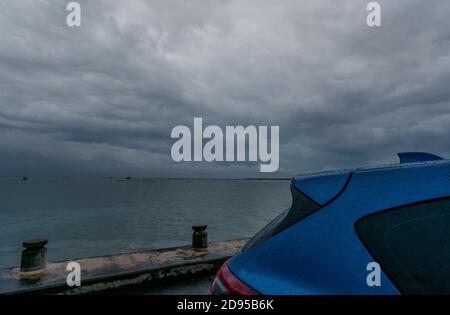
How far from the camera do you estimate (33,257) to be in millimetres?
5590

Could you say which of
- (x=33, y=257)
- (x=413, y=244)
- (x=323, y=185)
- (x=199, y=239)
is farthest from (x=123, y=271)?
(x=413, y=244)

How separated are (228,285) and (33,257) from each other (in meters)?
5.71

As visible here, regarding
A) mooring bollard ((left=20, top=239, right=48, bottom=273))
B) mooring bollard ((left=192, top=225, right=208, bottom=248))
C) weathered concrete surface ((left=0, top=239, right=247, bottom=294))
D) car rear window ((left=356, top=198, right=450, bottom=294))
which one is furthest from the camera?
mooring bollard ((left=192, top=225, right=208, bottom=248))

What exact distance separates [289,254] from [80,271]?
17.4 ft

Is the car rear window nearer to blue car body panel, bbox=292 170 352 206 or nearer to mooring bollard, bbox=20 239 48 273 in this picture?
blue car body panel, bbox=292 170 352 206

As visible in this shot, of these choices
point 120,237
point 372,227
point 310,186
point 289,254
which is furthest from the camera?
point 120,237

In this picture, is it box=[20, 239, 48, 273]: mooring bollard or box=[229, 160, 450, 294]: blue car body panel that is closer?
A: box=[229, 160, 450, 294]: blue car body panel

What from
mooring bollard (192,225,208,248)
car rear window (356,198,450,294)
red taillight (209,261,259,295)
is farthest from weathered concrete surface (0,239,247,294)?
car rear window (356,198,450,294)

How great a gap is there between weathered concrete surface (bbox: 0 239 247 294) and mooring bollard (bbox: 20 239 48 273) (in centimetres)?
16

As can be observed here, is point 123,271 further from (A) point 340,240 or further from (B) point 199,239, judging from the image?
(A) point 340,240

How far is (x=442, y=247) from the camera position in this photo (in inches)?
52.9

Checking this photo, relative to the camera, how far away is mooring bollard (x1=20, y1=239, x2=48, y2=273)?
5520mm
